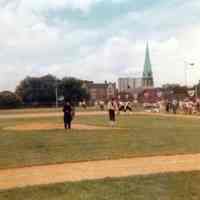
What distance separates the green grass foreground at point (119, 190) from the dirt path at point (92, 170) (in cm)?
67

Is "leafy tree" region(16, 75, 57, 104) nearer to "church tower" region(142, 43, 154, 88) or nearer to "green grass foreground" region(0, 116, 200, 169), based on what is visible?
"church tower" region(142, 43, 154, 88)

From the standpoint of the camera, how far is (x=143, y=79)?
181 metres

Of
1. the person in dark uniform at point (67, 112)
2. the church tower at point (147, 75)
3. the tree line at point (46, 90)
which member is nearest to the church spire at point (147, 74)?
the church tower at point (147, 75)

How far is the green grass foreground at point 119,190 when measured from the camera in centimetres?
959

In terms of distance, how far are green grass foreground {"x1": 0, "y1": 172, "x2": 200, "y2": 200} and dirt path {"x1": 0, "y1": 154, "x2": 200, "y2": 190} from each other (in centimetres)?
67

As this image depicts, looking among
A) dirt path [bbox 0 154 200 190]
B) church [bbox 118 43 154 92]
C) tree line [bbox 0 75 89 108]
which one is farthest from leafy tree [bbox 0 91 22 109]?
dirt path [bbox 0 154 200 190]

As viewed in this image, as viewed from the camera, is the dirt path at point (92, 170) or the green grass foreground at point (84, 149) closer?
the dirt path at point (92, 170)

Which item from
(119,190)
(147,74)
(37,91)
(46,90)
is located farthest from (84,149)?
(147,74)

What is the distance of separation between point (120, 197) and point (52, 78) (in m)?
134

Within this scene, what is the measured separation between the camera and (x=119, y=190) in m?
10.1

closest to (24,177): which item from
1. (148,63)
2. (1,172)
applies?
(1,172)

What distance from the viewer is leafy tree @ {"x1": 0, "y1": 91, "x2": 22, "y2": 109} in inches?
4870

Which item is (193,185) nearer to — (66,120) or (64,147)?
(64,147)

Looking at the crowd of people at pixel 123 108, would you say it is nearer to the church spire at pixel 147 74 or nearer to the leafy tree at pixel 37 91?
the leafy tree at pixel 37 91
